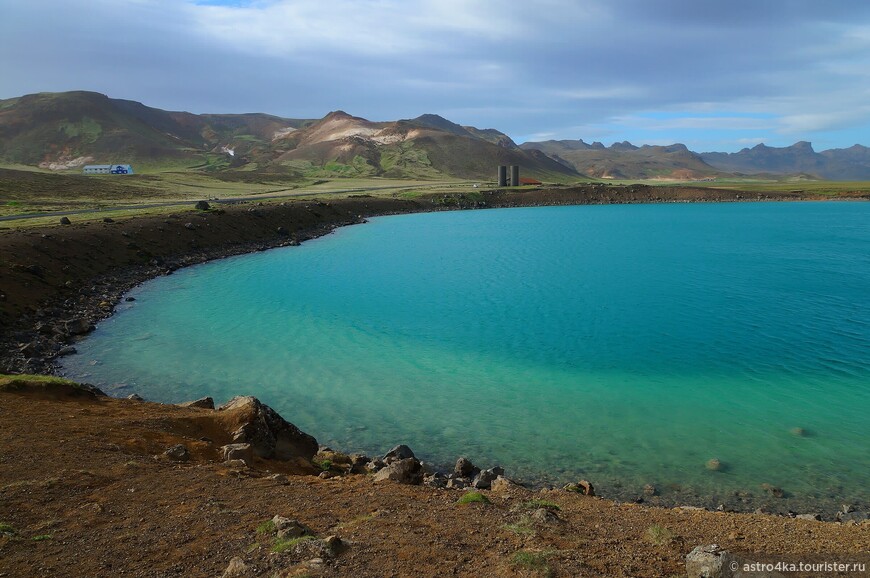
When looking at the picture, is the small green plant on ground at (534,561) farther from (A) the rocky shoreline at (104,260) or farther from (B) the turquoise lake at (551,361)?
(B) the turquoise lake at (551,361)

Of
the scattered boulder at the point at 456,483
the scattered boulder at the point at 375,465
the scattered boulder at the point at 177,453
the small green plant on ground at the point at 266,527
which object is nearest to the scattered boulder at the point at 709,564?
the small green plant on ground at the point at 266,527

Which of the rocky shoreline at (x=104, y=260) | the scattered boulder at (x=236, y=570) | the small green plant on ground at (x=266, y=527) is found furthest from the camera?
the rocky shoreline at (x=104, y=260)

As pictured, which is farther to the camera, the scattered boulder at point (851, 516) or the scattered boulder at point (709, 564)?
the scattered boulder at point (851, 516)

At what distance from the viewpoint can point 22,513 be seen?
9289 mm

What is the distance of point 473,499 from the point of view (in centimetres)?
1054

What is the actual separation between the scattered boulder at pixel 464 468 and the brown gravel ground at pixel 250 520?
2.44 m

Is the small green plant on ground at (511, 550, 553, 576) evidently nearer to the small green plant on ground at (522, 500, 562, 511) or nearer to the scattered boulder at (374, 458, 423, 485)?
the small green plant on ground at (522, 500, 562, 511)

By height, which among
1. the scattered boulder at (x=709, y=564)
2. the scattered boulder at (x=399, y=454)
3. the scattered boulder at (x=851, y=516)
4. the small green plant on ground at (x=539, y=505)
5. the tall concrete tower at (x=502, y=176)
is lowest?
the scattered boulder at (x=851, y=516)

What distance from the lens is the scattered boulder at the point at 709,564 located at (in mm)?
6746

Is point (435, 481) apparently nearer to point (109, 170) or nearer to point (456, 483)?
point (456, 483)

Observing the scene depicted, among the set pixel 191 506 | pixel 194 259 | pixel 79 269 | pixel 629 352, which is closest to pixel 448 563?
pixel 191 506

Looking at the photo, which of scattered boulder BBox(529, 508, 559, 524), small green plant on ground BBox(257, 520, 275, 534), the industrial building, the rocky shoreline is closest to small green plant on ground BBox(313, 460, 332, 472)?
the rocky shoreline

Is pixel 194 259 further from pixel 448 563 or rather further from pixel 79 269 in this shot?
pixel 448 563

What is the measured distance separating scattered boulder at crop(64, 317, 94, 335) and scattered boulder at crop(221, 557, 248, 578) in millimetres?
25064
